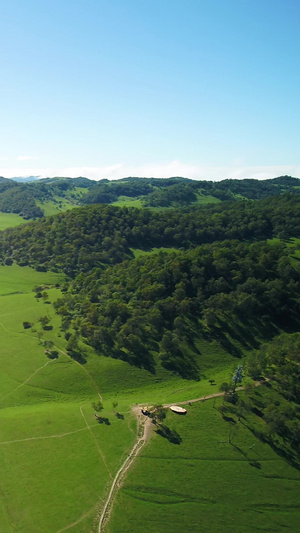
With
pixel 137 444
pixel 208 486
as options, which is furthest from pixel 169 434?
pixel 208 486

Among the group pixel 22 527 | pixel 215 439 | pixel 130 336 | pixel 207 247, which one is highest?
pixel 207 247

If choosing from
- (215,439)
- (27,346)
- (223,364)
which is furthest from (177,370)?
(27,346)

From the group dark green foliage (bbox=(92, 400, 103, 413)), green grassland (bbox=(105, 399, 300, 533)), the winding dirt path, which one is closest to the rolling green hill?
green grassland (bbox=(105, 399, 300, 533))

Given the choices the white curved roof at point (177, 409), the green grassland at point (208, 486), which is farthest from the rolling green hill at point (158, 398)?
the white curved roof at point (177, 409)

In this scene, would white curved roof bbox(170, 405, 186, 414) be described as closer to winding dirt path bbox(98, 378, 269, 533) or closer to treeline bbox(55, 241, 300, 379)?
winding dirt path bbox(98, 378, 269, 533)

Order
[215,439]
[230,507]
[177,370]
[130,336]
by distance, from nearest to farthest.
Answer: [230,507], [215,439], [177,370], [130,336]

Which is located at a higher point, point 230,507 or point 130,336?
point 130,336

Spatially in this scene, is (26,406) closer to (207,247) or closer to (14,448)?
(14,448)
